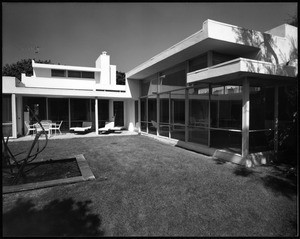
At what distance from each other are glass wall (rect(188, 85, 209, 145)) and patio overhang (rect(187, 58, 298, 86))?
4.13 feet

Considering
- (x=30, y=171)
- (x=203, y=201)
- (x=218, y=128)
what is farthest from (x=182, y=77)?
(x=30, y=171)

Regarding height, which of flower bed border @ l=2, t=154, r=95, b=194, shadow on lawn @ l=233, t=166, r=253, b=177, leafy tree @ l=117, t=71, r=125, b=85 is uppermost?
leafy tree @ l=117, t=71, r=125, b=85

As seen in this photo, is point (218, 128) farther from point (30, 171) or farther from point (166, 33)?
Answer: point (30, 171)

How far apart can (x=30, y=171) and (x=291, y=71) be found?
9244 millimetres

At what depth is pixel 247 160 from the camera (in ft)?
21.0

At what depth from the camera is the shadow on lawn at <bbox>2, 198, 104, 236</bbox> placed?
2.96m

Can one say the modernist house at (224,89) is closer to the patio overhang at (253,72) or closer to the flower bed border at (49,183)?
the patio overhang at (253,72)

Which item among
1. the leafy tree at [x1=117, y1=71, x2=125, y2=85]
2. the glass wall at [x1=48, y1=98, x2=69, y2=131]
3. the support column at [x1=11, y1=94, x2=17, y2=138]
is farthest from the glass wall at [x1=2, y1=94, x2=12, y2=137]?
the leafy tree at [x1=117, y1=71, x2=125, y2=85]

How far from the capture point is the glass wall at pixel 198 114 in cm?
831

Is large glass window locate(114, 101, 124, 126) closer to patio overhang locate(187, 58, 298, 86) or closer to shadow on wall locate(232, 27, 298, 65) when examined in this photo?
patio overhang locate(187, 58, 298, 86)

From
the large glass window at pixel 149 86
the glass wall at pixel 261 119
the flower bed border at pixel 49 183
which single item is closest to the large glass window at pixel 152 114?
the large glass window at pixel 149 86

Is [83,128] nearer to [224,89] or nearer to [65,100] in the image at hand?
[65,100]

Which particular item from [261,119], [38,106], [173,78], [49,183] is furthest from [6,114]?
[261,119]

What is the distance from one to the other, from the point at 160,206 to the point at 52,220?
1.99 meters
